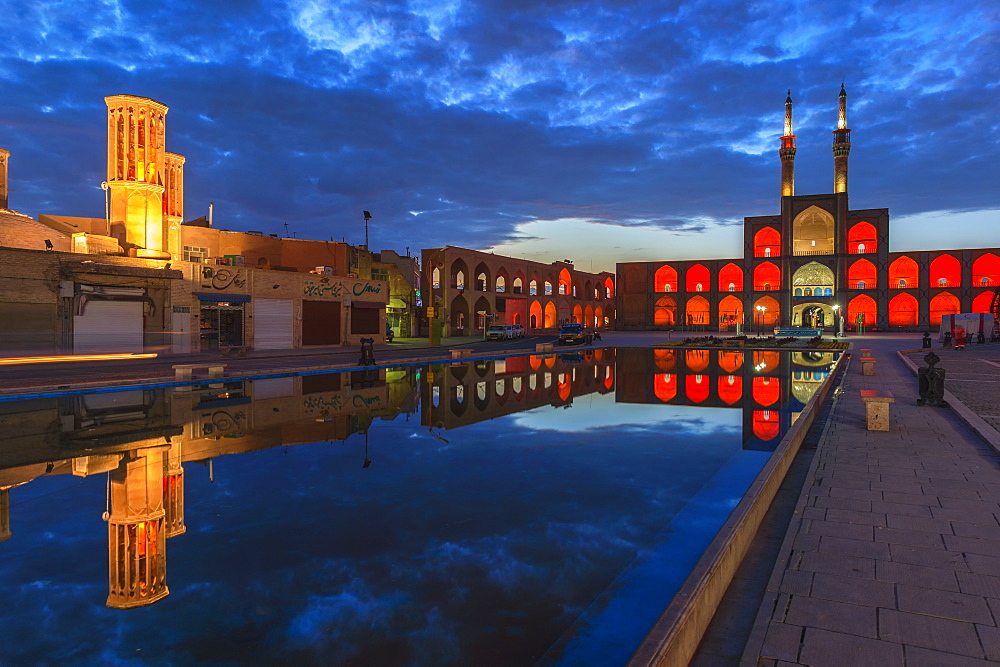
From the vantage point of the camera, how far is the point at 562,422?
10.3 m

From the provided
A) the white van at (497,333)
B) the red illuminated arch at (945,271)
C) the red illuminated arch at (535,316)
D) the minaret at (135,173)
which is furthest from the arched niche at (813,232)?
the minaret at (135,173)

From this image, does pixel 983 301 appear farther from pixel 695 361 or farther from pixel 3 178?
pixel 3 178

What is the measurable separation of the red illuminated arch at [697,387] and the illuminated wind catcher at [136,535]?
10358 mm

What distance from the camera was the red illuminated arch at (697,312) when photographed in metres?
63.3

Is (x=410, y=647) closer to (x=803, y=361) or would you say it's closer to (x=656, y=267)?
(x=803, y=361)

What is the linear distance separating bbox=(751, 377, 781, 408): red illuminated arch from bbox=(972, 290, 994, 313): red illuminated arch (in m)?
50.5

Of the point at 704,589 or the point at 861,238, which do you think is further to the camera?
the point at 861,238

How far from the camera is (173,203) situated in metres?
27.0

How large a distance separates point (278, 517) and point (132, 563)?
1212 millimetres

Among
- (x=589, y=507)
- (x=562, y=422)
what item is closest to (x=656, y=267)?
(x=562, y=422)

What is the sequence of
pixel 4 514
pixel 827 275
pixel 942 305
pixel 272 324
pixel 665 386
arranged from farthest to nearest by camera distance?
pixel 827 275
pixel 942 305
pixel 272 324
pixel 665 386
pixel 4 514

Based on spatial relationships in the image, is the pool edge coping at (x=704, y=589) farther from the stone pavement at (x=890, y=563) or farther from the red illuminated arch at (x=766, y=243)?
the red illuminated arch at (x=766, y=243)

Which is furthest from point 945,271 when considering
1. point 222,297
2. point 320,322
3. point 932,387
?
point 222,297

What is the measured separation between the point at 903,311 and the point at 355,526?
63638 mm
